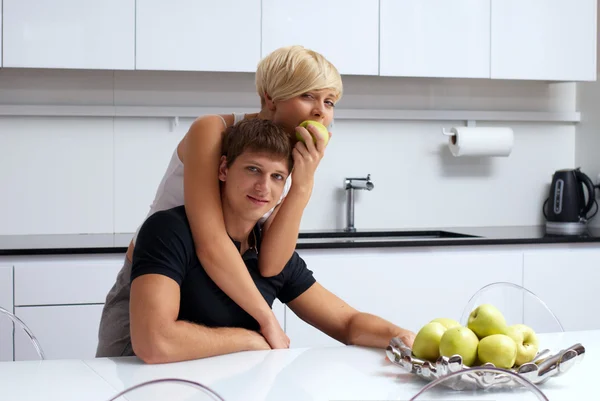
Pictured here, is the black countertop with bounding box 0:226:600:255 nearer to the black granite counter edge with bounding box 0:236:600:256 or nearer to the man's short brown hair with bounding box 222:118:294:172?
the black granite counter edge with bounding box 0:236:600:256

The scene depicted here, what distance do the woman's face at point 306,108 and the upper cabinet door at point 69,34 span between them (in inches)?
57.1

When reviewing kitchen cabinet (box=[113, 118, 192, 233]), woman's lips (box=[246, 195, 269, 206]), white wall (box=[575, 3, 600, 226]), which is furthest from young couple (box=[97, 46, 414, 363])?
white wall (box=[575, 3, 600, 226])

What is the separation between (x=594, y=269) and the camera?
10.6 ft

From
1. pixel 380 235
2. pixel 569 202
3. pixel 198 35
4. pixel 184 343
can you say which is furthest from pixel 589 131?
pixel 184 343

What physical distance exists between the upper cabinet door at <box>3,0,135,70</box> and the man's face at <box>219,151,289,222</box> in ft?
5.00

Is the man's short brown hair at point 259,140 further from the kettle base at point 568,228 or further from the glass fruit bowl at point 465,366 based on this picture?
the kettle base at point 568,228

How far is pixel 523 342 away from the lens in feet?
4.60

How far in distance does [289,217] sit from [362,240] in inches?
53.9

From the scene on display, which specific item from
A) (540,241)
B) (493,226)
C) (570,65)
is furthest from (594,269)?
(570,65)

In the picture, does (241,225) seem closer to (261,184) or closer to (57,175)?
(261,184)

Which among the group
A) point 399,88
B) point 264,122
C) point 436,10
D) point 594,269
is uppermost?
point 436,10

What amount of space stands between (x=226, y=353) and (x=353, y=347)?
294mm

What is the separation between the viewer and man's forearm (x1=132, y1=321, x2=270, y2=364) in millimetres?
1501

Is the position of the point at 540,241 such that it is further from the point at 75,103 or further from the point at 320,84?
the point at 75,103
